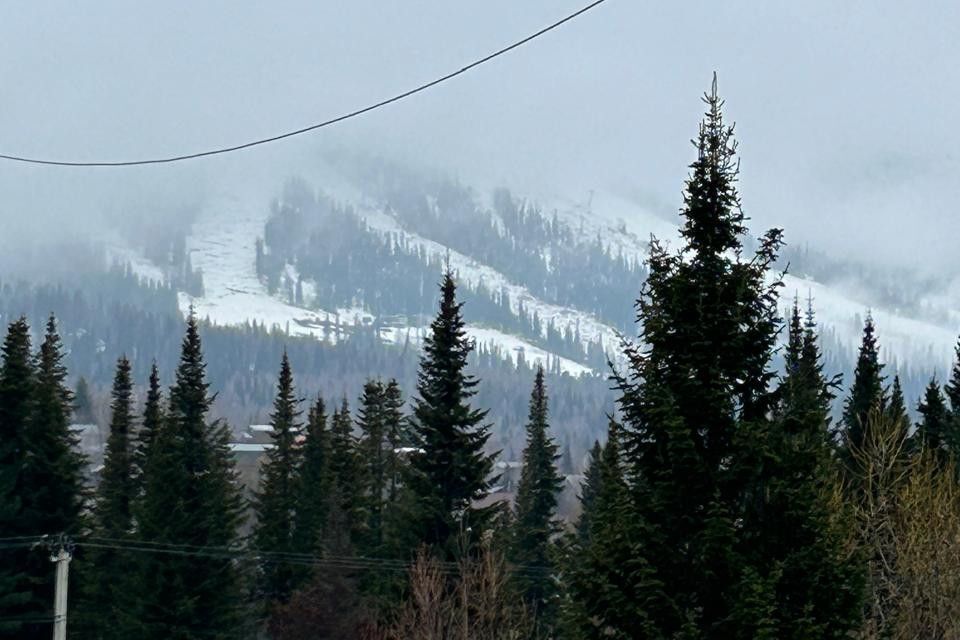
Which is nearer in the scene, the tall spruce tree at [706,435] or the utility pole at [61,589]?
the tall spruce tree at [706,435]

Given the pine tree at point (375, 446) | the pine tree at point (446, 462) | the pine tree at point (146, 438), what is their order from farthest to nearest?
the pine tree at point (375, 446) → the pine tree at point (146, 438) → the pine tree at point (446, 462)

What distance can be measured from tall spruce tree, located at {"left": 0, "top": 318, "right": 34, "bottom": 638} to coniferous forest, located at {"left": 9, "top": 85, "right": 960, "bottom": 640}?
0.09 m

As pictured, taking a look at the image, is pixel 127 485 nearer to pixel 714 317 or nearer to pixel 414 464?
pixel 414 464

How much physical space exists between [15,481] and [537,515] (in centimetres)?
2531

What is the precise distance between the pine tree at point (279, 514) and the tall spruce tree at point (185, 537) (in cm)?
898

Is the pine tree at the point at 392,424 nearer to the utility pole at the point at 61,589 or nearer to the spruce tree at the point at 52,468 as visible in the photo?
the spruce tree at the point at 52,468

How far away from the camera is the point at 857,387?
55.4m

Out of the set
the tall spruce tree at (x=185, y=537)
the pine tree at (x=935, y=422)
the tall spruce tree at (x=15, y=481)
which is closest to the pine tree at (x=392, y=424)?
the tall spruce tree at (x=185, y=537)

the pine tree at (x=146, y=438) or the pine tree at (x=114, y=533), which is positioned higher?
the pine tree at (x=146, y=438)

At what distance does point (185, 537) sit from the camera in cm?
4822

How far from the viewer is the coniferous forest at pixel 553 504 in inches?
617

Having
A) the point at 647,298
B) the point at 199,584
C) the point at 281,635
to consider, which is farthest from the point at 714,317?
the point at 281,635

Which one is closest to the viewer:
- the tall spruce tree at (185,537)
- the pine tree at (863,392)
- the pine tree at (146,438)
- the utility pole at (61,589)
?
the utility pole at (61,589)

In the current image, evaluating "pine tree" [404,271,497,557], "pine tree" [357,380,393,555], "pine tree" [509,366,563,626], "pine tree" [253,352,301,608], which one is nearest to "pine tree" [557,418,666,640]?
"pine tree" [404,271,497,557]
